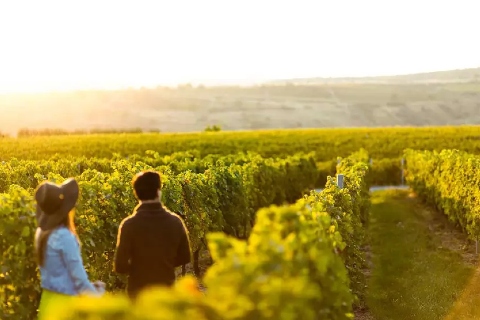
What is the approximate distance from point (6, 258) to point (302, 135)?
1808 inches

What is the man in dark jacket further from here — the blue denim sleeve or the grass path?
the grass path

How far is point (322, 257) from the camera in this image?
523 centimetres

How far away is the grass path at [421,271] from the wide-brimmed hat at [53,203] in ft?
24.1

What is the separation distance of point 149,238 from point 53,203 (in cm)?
83

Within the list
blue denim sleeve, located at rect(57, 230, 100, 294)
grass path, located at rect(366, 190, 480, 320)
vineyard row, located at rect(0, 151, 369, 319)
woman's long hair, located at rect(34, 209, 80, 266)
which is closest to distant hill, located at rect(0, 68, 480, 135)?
grass path, located at rect(366, 190, 480, 320)

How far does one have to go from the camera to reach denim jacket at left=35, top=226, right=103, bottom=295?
5.64 metres

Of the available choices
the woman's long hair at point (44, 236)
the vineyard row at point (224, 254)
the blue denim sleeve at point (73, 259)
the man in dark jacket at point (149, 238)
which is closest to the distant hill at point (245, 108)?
the vineyard row at point (224, 254)

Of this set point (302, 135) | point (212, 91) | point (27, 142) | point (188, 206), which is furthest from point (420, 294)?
point (212, 91)

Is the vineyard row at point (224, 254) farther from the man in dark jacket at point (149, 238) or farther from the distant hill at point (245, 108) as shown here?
the distant hill at point (245, 108)

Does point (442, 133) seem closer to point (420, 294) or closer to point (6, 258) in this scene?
point (420, 294)

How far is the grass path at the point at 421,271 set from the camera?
40.3ft

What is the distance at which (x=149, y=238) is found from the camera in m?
6.04

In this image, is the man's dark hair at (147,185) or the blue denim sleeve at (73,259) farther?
the man's dark hair at (147,185)

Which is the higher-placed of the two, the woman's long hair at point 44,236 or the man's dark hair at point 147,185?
the man's dark hair at point 147,185
